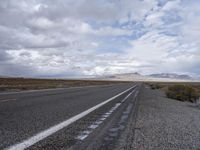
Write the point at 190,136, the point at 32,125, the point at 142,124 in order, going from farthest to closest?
the point at 142,124
the point at 32,125
the point at 190,136

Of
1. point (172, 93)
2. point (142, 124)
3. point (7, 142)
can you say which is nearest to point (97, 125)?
point (142, 124)

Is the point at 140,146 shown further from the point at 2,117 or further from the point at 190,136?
the point at 2,117

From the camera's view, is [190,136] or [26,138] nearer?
[26,138]

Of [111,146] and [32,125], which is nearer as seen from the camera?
[111,146]

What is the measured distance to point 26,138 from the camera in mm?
5555

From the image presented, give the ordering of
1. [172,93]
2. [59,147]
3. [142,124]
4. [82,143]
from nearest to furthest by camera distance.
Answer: [59,147]
[82,143]
[142,124]
[172,93]

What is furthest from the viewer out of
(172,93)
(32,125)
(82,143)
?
(172,93)

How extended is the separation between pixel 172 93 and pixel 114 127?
22.2 m

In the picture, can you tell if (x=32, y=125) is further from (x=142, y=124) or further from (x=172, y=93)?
(x=172, y=93)

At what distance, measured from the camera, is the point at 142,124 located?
25.9 feet

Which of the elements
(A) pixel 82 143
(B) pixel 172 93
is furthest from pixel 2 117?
(B) pixel 172 93

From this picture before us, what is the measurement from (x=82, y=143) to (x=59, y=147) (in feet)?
1.65

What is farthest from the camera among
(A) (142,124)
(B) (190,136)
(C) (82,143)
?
(A) (142,124)

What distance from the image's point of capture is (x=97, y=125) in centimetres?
741
